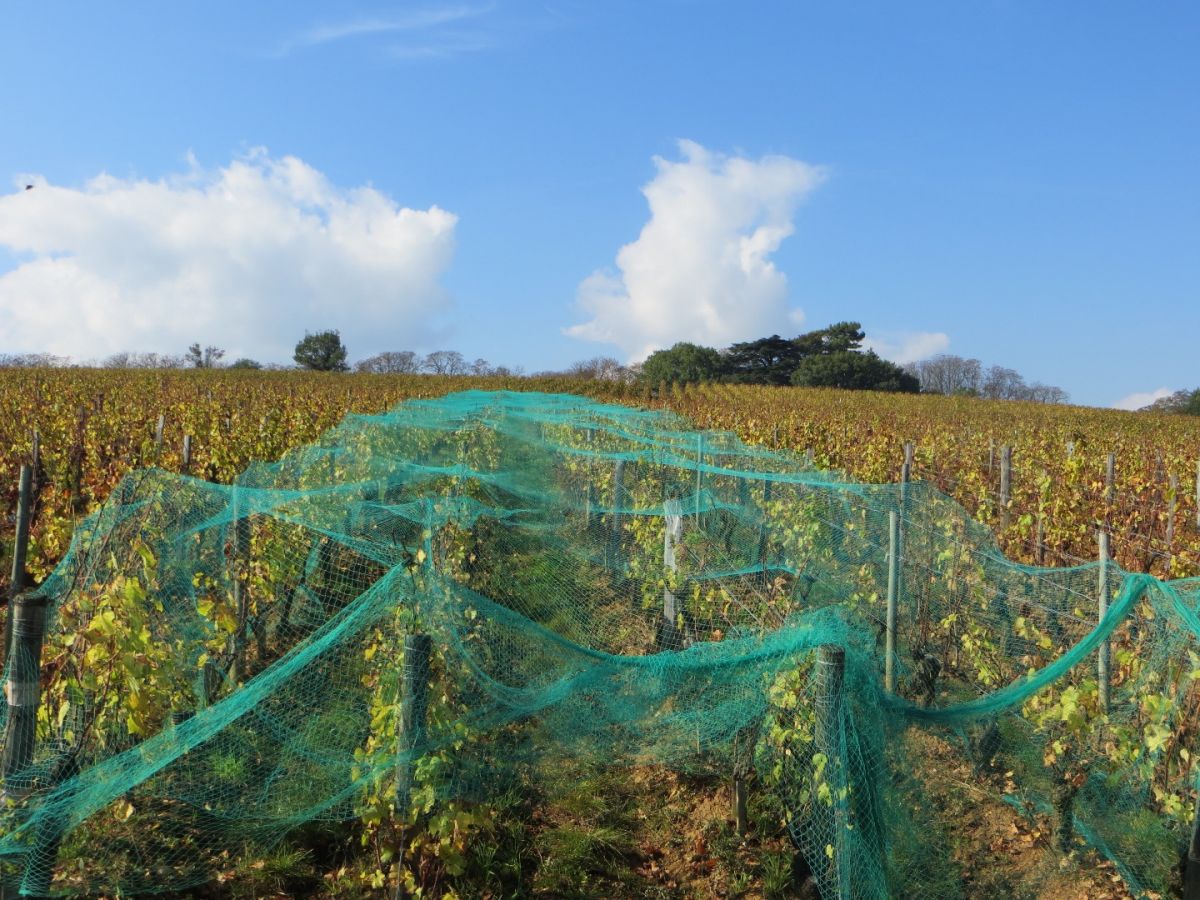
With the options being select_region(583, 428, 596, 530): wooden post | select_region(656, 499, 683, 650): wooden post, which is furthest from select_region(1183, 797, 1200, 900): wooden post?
select_region(583, 428, 596, 530): wooden post

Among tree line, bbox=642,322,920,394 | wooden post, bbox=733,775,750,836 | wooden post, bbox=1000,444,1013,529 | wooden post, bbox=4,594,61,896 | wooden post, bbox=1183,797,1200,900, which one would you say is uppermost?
tree line, bbox=642,322,920,394

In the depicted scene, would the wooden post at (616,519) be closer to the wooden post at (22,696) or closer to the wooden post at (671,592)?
the wooden post at (671,592)

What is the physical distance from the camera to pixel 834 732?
8.08ft

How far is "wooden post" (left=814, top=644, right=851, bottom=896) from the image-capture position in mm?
2430

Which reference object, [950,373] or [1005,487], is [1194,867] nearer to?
[1005,487]

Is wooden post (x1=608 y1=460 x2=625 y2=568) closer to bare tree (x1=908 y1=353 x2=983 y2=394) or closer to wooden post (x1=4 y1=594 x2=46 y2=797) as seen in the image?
wooden post (x1=4 y1=594 x2=46 y2=797)

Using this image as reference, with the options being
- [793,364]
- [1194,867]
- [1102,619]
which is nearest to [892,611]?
[1102,619]

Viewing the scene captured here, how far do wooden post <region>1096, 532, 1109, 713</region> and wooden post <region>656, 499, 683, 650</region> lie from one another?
7.27 ft

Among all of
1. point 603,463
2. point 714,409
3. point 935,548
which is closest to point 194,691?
point 935,548

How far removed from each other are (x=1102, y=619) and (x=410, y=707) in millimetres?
2651

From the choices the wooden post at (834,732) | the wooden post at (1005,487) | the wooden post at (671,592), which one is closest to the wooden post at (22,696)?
the wooden post at (834,732)

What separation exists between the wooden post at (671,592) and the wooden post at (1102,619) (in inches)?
87.3

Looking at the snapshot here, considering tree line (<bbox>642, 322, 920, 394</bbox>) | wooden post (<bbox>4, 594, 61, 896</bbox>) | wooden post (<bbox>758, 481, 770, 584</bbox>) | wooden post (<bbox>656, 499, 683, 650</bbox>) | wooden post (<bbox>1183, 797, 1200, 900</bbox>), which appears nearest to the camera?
wooden post (<bbox>4, 594, 61, 896</bbox>)

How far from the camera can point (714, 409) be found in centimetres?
2480
